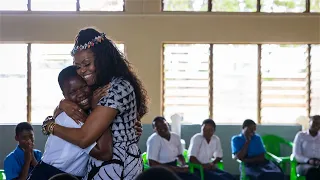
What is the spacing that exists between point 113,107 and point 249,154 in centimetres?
418

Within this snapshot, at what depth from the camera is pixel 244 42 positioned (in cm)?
720

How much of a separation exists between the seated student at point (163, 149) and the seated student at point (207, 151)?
0.16m

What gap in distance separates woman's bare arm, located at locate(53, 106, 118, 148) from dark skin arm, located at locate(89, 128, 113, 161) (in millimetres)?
31

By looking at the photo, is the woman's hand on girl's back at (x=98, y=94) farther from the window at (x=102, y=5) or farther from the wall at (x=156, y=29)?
the window at (x=102, y=5)

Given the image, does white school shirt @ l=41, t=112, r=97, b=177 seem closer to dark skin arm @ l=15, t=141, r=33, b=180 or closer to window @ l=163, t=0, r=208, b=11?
dark skin arm @ l=15, t=141, r=33, b=180

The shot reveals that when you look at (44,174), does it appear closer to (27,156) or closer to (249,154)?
(27,156)

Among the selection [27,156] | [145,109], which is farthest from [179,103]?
[145,109]

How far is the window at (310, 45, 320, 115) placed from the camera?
732 cm

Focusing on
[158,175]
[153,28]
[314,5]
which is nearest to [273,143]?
[314,5]

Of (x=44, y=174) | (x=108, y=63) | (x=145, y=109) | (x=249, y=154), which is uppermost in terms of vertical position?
(x=108, y=63)

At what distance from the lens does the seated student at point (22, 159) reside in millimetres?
4113

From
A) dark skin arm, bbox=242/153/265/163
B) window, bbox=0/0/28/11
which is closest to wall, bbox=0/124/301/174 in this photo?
dark skin arm, bbox=242/153/265/163

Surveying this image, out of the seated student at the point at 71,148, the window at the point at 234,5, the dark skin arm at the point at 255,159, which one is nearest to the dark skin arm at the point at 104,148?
the seated student at the point at 71,148

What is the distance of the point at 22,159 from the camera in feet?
13.8
